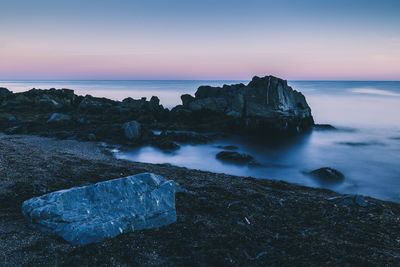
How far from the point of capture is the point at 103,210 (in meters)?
9.89

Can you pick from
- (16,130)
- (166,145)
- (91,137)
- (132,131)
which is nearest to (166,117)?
(132,131)

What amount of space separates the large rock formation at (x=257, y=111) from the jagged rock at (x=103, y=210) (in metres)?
35.6

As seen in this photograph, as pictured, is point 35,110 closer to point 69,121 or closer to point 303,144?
point 69,121

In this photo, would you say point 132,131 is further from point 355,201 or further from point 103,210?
point 355,201

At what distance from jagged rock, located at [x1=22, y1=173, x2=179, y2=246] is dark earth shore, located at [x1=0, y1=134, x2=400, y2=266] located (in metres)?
0.31

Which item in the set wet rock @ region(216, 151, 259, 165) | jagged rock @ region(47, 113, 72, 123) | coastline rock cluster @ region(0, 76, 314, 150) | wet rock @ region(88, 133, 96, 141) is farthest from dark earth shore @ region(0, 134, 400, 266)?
jagged rock @ region(47, 113, 72, 123)

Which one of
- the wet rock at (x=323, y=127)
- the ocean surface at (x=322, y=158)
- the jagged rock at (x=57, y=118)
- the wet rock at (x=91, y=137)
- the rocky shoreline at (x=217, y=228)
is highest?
the jagged rock at (x=57, y=118)

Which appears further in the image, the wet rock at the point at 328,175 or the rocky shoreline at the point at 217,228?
the wet rock at the point at 328,175

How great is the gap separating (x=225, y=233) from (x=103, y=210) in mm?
4629

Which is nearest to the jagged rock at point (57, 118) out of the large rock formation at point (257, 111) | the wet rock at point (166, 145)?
the wet rock at point (166, 145)

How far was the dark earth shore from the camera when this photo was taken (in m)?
8.77

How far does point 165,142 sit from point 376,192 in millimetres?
22875

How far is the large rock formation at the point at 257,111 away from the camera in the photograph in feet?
157

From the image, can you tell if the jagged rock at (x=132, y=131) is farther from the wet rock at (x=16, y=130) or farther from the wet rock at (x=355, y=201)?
the wet rock at (x=355, y=201)
